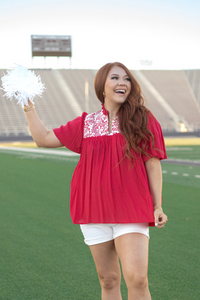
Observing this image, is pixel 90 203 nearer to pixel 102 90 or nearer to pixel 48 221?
pixel 102 90

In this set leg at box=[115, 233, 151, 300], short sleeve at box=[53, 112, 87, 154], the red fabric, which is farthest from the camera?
short sleeve at box=[53, 112, 87, 154]

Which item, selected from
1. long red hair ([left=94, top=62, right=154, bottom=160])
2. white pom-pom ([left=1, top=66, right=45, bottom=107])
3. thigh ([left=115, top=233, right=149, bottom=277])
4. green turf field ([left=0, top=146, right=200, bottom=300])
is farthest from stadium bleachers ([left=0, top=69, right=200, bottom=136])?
thigh ([left=115, top=233, right=149, bottom=277])

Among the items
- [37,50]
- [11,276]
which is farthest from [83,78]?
[11,276]

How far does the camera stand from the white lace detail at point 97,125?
6.99ft

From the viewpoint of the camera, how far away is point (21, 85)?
7.45ft

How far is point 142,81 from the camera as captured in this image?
56.8 metres

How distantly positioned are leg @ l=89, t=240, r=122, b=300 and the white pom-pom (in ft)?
2.99

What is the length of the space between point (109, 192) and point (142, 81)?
55996mm

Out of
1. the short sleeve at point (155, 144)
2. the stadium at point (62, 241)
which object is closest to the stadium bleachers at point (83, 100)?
the stadium at point (62, 241)

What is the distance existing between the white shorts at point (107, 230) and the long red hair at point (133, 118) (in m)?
0.36

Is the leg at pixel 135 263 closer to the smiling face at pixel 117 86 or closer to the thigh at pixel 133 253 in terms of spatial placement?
the thigh at pixel 133 253

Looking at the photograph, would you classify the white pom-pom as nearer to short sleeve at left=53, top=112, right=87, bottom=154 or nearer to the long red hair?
short sleeve at left=53, top=112, right=87, bottom=154

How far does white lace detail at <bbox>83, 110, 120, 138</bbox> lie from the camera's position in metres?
2.13

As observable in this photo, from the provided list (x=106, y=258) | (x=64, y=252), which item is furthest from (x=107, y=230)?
(x=64, y=252)
